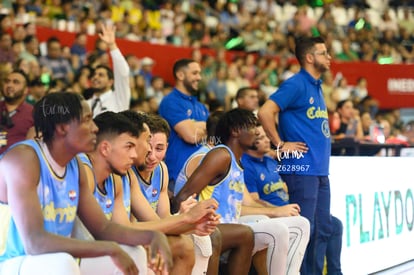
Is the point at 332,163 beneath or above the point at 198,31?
beneath

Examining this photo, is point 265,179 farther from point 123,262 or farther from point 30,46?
point 30,46

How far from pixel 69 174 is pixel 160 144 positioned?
141 cm

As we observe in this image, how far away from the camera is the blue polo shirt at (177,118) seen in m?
7.43

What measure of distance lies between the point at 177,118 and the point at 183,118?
0.18 feet

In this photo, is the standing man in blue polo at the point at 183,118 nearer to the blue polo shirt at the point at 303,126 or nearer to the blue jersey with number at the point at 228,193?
the blue polo shirt at the point at 303,126

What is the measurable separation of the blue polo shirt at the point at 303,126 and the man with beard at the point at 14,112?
230 centimetres

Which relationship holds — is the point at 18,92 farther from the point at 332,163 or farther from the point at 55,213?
the point at 55,213

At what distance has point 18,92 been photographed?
307 inches

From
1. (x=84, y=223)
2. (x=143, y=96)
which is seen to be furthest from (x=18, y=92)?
(x=143, y=96)

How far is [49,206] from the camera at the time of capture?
13.0 feet

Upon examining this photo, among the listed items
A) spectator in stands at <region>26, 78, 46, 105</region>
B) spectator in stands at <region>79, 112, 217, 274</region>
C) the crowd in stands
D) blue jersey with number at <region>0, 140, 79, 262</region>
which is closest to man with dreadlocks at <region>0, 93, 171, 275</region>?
blue jersey with number at <region>0, 140, 79, 262</region>

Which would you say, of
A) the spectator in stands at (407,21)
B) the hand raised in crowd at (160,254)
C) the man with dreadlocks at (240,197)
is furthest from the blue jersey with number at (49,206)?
the spectator in stands at (407,21)

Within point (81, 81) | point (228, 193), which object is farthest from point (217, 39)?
point (228, 193)

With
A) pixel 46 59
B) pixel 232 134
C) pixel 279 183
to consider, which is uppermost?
pixel 46 59
